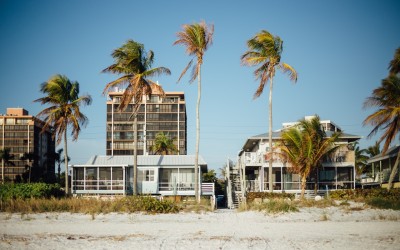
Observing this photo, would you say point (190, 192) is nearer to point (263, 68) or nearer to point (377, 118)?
point (263, 68)

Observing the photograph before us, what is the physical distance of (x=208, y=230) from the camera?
17.5m

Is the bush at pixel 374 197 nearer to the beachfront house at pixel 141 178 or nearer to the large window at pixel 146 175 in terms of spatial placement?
the beachfront house at pixel 141 178

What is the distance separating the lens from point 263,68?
3384 cm

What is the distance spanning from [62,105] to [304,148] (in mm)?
22149

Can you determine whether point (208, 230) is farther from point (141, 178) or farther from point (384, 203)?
point (141, 178)

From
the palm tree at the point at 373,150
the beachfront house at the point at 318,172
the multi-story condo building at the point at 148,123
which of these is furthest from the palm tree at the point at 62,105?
the multi-story condo building at the point at 148,123

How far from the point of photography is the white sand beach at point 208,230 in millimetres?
13758

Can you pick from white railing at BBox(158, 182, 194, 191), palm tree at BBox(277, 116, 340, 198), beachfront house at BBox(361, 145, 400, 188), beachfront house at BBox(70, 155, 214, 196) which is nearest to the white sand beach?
palm tree at BBox(277, 116, 340, 198)

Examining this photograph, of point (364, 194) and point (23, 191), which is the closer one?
point (23, 191)

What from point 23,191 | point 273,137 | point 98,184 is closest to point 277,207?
point 23,191

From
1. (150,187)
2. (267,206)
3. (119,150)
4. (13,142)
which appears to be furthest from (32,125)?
(267,206)

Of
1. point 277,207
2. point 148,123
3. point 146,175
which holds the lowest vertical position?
point 277,207

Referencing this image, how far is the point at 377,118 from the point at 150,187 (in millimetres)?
19731

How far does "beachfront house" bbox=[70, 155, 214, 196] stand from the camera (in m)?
38.8
